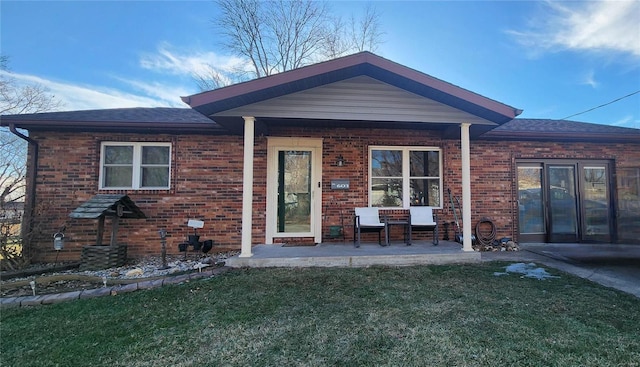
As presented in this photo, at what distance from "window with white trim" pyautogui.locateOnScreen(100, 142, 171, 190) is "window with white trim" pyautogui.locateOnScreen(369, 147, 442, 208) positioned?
4.53 metres

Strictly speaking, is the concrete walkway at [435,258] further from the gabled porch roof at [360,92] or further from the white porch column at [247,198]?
the gabled porch roof at [360,92]

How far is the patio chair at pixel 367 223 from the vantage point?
5730 millimetres

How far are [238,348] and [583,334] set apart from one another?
305 centimetres

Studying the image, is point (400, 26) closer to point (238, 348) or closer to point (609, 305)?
point (609, 305)

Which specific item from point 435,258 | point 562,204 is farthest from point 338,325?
point 562,204

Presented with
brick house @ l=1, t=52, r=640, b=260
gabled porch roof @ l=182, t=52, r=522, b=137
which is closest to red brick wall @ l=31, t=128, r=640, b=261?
brick house @ l=1, t=52, r=640, b=260

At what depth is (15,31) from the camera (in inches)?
324

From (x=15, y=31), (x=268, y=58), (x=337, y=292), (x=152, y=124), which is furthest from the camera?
(x=268, y=58)

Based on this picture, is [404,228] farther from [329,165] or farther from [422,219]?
[329,165]

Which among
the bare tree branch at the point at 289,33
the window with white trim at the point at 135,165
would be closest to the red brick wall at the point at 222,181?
the window with white trim at the point at 135,165

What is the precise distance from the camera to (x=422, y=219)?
6098 mm


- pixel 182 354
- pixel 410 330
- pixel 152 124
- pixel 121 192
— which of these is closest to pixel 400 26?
pixel 152 124

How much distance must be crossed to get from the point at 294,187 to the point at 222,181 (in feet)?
5.12

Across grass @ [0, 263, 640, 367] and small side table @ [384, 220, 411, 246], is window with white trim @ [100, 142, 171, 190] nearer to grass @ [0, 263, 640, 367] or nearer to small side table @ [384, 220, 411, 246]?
grass @ [0, 263, 640, 367]
